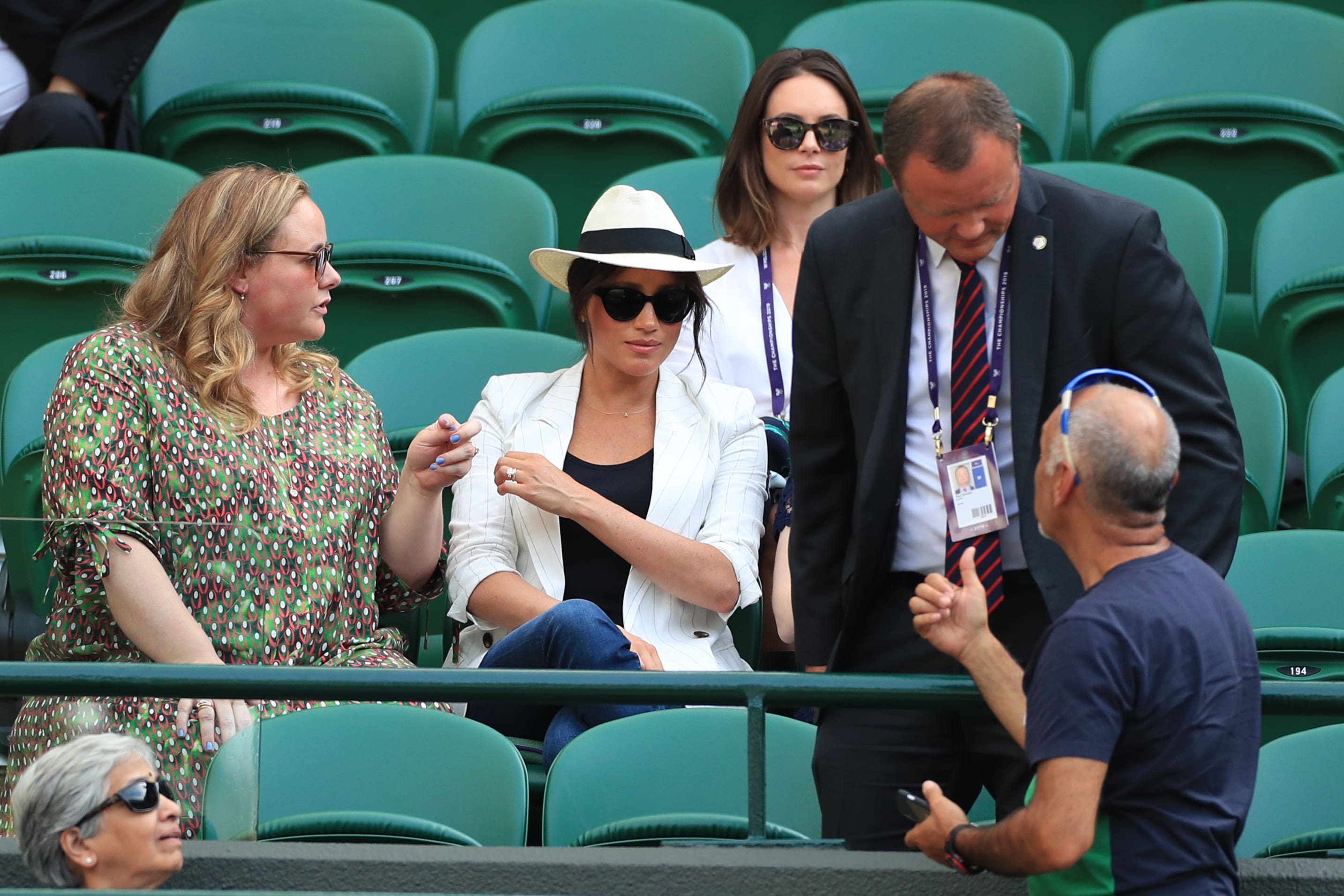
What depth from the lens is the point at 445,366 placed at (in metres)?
3.90

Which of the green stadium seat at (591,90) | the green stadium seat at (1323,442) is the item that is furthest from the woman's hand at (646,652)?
the green stadium seat at (591,90)

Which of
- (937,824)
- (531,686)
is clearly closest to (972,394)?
(937,824)

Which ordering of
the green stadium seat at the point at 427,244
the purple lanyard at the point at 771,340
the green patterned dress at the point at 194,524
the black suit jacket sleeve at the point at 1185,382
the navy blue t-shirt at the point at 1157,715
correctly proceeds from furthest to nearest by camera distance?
the green stadium seat at the point at 427,244
the purple lanyard at the point at 771,340
the green patterned dress at the point at 194,524
the black suit jacket sleeve at the point at 1185,382
the navy blue t-shirt at the point at 1157,715

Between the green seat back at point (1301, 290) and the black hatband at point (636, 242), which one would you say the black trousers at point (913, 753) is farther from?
the green seat back at point (1301, 290)

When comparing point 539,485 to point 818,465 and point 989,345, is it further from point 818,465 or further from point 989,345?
point 989,345

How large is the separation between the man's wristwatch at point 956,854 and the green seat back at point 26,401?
232cm

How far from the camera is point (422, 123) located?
5.35 m

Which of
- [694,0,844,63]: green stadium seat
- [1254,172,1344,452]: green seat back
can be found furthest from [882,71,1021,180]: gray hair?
[694,0,844,63]: green stadium seat

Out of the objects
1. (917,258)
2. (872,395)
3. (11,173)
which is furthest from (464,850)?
(11,173)

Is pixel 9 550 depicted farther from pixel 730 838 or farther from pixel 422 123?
pixel 422 123

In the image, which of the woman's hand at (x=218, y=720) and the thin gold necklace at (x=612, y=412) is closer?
the woman's hand at (x=218, y=720)

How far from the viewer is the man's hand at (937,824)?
207cm

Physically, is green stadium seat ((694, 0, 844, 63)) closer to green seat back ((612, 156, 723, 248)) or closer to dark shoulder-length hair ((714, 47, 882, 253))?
green seat back ((612, 156, 723, 248))

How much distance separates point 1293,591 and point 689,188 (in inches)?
78.5
